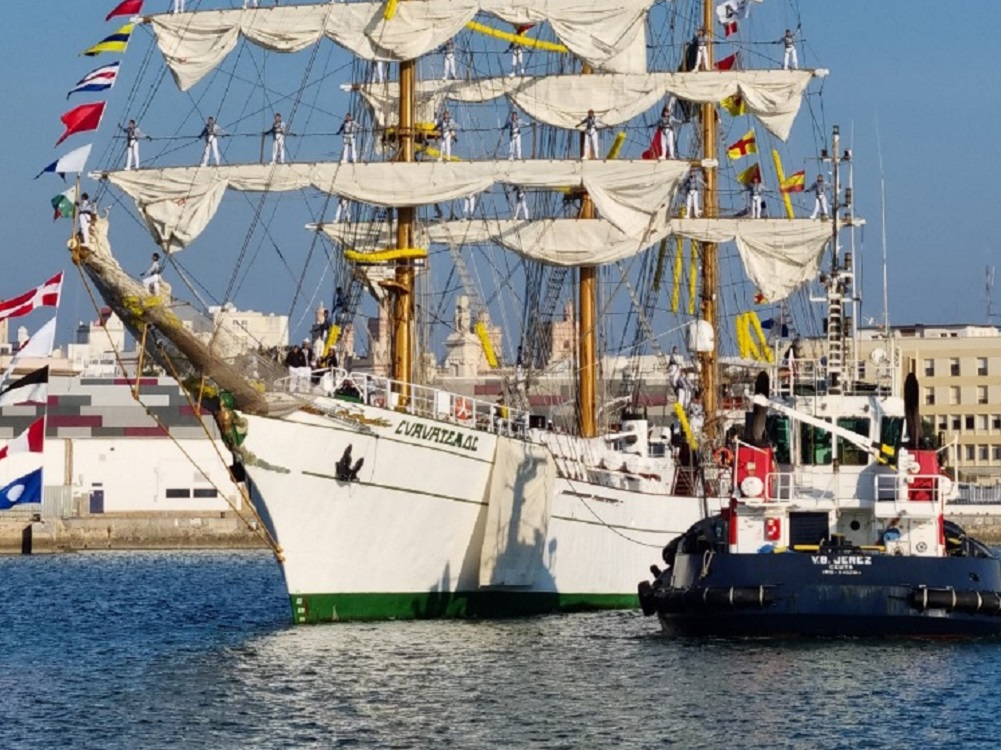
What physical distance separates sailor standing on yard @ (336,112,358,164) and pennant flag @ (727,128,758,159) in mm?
15904

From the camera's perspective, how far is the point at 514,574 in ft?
186

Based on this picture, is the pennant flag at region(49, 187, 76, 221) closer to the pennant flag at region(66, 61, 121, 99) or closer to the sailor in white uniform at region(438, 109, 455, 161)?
the pennant flag at region(66, 61, 121, 99)

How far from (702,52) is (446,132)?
41.6 feet

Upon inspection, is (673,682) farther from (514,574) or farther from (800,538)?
(514,574)

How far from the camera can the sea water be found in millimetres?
37375

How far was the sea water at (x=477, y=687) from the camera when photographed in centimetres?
3738

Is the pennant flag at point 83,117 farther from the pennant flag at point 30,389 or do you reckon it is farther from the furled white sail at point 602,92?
the furled white sail at point 602,92

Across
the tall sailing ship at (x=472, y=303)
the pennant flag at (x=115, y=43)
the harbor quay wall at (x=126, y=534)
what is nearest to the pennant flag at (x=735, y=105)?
the tall sailing ship at (x=472, y=303)

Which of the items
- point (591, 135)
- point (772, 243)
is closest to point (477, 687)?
point (591, 135)

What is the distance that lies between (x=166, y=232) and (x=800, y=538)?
21.1 m

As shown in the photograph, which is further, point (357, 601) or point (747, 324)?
point (747, 324)

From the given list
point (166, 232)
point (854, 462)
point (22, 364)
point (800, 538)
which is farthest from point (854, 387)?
point (22, 364)

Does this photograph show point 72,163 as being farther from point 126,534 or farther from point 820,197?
point 126,534

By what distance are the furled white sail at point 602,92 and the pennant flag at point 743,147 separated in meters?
3.43
